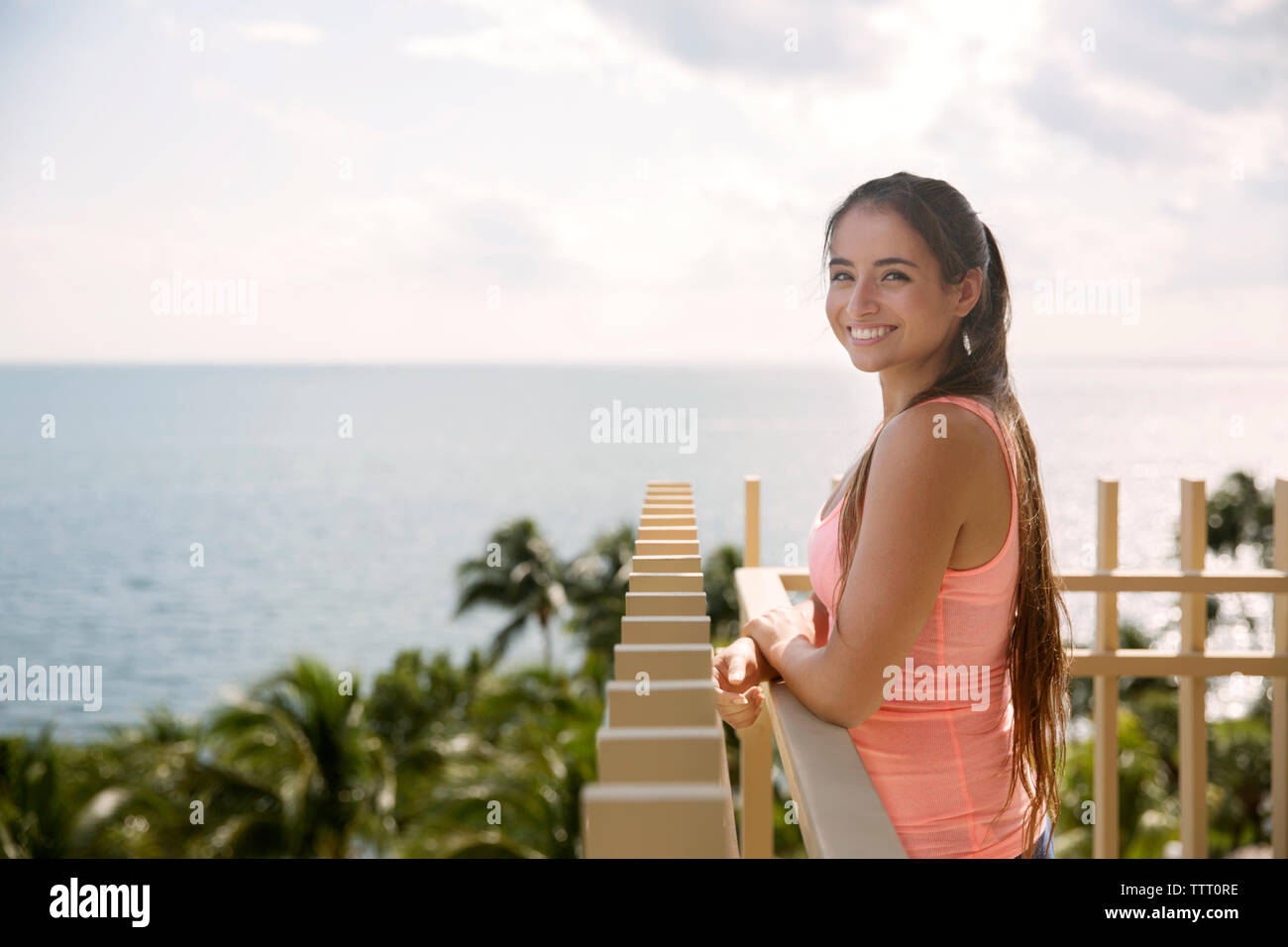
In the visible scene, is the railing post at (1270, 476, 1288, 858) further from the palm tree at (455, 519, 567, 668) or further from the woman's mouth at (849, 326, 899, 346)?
the palm tree at (455, 519, 567, 668)

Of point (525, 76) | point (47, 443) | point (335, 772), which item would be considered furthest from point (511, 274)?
point (335, 772)

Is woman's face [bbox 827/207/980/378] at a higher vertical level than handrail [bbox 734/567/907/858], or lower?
higher

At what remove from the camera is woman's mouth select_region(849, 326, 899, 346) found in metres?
1.10

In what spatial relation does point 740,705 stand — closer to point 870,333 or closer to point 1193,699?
point 870,333

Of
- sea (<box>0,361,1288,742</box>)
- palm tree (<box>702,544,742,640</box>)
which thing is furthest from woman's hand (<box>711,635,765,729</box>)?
sea (<box>0,361,1288,742</box>)

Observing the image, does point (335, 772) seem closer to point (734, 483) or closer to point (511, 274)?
point (734, 483)

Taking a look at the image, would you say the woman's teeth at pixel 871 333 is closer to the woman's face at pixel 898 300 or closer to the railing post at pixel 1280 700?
the woman's face at pixel 898 300

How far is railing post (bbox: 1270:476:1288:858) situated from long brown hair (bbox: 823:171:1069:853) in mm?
1456

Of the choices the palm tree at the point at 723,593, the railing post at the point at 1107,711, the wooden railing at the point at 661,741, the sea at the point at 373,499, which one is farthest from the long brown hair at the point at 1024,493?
the sea at the point at 373,499

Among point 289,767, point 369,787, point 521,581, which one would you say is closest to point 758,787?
point 289,767

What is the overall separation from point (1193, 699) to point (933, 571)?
1651mm

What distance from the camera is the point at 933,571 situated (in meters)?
0.92

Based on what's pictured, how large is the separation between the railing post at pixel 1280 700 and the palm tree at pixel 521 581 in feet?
89.9
